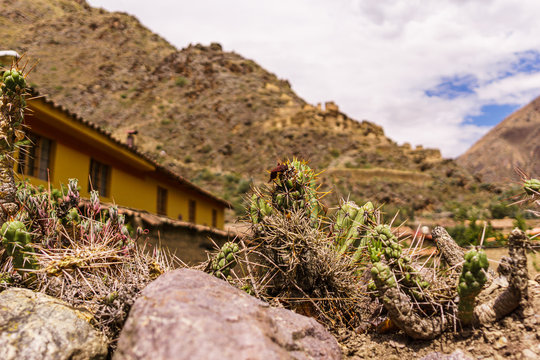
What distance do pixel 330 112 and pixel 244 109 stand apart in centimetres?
1298

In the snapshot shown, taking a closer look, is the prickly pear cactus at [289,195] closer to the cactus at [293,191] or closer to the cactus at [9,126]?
the cactus at [293,191]

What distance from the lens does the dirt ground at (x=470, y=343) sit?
2.79 meters

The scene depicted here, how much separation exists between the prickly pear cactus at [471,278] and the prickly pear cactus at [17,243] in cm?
326

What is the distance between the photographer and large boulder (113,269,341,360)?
2057mm

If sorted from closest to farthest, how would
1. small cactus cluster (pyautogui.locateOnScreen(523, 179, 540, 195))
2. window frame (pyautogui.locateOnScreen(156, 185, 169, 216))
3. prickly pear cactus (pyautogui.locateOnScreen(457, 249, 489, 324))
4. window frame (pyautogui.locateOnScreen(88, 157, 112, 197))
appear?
1. prickly pear cactus (pyautogui.locateOnScreen(457, 249, 489, 324))
2. small cactus cluster (pyautogui.locateOnScreen(523, 179, 540, 195))
3. window frame (pyautogui.locateOnScreen(88, 157, 112, 197))
4. window frame (pyautogui.locateOnScreen(156, 185, 169, 216))

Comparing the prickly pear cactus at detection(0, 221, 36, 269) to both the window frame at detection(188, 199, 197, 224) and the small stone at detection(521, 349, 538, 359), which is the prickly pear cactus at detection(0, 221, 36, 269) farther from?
the window frame at detection(188, 199, 197, 224)

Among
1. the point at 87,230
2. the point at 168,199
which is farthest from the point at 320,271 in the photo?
the point at 168,199

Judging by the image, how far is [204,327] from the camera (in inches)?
84.1

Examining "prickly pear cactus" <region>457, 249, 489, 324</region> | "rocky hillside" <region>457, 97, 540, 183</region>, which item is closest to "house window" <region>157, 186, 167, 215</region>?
"prickly pear cactus" <region>457, 249, 489, 324</region>

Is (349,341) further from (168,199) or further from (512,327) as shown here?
(168,199)

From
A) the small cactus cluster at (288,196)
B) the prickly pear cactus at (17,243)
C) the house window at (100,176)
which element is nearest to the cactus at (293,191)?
the small cactus cluster at (288,196)

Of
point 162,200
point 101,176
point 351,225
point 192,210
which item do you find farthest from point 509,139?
point 351,225

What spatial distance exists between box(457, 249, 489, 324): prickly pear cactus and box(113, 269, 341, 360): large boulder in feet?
3.42

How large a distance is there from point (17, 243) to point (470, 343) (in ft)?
11.4
